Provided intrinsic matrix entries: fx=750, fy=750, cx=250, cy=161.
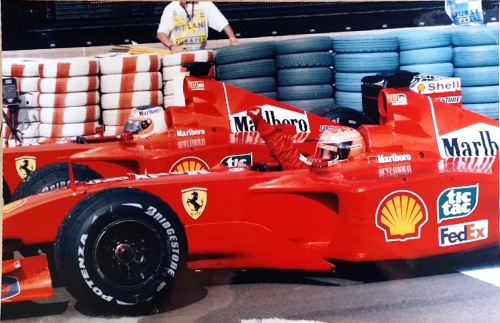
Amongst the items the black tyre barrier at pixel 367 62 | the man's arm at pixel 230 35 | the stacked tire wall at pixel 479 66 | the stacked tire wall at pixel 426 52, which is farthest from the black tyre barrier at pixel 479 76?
the man's arm at pixel 230 35

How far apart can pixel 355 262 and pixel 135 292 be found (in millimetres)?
1153

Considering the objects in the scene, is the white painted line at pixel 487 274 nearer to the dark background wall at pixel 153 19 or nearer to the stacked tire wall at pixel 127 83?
the dark background wall at pixel 153 19

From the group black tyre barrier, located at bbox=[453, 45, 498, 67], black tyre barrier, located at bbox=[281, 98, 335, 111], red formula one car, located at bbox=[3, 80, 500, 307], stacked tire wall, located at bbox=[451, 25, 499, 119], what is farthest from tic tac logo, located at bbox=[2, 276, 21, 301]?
black tyre barrier, located at bbox=[453, 45, 498, 67]

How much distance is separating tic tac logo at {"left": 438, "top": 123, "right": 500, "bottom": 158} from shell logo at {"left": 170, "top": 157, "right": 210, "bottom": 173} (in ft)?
5.10

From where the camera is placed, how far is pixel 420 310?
3.59 meters

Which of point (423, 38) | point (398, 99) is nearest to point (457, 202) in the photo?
point (398, 99)

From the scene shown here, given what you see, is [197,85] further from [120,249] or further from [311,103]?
[120,249]

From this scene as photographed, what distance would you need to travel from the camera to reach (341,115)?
207 inches

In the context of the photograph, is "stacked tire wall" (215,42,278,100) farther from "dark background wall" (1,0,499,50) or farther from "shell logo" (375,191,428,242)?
"shell logo" (375,191,428,242)

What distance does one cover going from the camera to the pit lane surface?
353 centimetres

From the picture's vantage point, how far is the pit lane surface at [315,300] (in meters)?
3.53

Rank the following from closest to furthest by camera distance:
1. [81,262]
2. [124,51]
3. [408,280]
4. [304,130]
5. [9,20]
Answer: [81,262]
[9,20]
[408,280]
[124,51]
[304,130]

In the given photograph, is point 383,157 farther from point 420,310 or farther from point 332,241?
point 420,310

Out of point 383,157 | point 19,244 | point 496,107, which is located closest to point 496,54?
point 496,107
